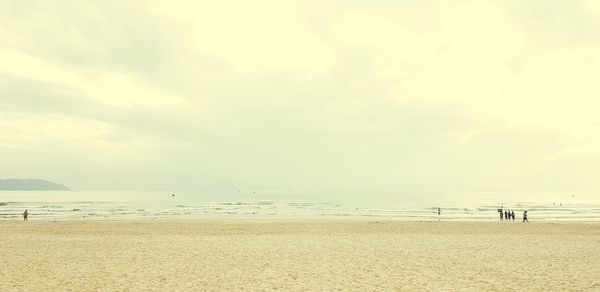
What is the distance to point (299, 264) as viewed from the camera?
17453 millimetres

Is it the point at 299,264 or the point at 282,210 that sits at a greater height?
the point at 282,210

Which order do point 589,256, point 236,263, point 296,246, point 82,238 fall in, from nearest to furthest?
point 236,263, point 589,256, point 296,246, point 82,238

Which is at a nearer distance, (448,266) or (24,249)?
(448,266)

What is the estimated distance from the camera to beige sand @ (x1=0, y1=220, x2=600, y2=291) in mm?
13594

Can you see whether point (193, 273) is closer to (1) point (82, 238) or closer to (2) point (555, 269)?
(2) point (555, 269)

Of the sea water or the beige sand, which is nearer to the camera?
the beige sand

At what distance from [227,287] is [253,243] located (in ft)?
38.8

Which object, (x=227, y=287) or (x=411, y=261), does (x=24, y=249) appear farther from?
(x=411, y=261)

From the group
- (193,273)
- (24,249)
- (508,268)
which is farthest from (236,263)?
(24,249)

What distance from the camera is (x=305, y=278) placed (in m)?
14.6

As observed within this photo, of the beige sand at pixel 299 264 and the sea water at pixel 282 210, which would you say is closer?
the beige sand at pixel 299 264

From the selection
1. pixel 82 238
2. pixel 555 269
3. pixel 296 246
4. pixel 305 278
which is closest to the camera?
pixel 305 278

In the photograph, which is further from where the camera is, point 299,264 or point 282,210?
point 282,210

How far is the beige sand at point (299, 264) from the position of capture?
1359cm
